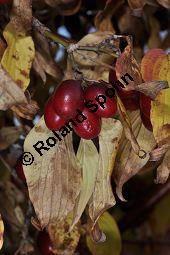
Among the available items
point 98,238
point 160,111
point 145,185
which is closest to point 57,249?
point 98,238

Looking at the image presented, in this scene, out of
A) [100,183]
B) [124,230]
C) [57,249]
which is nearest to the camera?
[100,183]

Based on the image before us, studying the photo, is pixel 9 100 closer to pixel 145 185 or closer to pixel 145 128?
pixel 145 128

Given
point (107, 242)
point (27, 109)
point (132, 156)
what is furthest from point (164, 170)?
point (107, 242)

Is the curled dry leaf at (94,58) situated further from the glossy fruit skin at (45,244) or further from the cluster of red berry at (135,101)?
the glossy fruit skin at (45,244)

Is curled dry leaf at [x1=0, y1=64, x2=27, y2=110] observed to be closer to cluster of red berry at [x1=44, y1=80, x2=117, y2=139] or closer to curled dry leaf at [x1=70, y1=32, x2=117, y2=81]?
cluster of red berry at [x1=44, y1=80, x2=117, y2=139]

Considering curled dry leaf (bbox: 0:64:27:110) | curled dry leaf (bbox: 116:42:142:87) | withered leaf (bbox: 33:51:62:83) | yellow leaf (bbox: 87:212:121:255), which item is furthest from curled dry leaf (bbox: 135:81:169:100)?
yellow leaf (bbox: 87:212:121:255)

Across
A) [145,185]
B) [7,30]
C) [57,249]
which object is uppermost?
[7,30]
